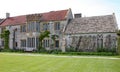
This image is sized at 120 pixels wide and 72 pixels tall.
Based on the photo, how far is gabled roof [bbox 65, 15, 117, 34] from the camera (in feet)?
133

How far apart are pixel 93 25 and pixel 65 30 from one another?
5.52 meters

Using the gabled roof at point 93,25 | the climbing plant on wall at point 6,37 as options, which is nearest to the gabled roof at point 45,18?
the climbing plant on wall at point 6,37

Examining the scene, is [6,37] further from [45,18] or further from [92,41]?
[92,41]

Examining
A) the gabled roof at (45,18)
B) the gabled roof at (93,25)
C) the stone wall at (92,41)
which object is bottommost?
the stone wall at (92,41)

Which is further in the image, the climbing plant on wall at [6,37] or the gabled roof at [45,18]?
the climbing plant on wall at [6,37]

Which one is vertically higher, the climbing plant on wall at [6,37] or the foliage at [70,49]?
the climbing plant on wall at [6,37]

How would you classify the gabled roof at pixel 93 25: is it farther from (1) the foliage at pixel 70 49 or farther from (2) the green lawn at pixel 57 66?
(2) the green lawn at pixel 57 66

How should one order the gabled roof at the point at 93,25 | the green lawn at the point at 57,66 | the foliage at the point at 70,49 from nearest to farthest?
the green lawn at the point at 57,66 < the gabled roof at the point at 93,25 < the foliage at the point at 70,49

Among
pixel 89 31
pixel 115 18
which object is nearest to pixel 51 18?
pixel 89 31

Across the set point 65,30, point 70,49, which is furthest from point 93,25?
point 70,49

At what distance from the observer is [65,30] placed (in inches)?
1770

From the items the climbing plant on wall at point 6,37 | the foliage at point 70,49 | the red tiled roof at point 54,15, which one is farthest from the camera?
the climbing plant on wall at point 6,37

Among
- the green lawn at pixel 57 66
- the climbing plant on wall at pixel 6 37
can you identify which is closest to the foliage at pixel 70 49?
the climbing plant on wall at pixel 6 37

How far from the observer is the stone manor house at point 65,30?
40500mm
